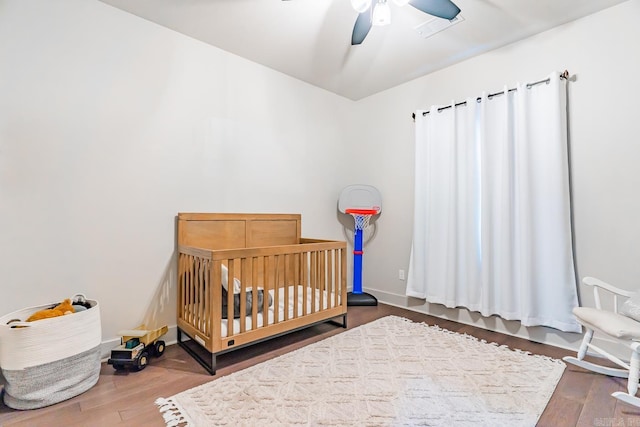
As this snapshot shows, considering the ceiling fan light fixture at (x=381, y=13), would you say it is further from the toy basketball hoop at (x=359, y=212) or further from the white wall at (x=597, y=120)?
the toy basketball hoop at (x=359, y=212)

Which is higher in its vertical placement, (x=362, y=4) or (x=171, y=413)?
(x=362, y=4)

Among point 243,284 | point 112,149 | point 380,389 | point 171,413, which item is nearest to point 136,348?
point 171,413

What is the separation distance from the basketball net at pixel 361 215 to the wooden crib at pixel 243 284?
802 mm

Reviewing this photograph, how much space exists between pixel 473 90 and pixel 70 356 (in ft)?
11.5

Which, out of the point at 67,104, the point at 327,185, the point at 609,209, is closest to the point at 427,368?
the point at 609,209

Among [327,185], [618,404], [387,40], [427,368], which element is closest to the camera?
[618,404]

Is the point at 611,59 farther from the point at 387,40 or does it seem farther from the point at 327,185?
the point at 327,185

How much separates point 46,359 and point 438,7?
2.83 metres

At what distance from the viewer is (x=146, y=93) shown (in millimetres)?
2260

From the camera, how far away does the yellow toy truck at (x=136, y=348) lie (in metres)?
1.85

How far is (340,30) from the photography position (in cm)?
235

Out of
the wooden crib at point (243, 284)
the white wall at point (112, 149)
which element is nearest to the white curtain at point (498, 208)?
the wooden crib at point (243, 284)

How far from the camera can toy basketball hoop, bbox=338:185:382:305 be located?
11.0ft

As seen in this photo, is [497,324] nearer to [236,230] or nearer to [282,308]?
[282,308]
